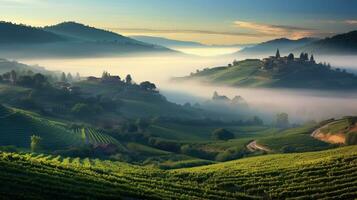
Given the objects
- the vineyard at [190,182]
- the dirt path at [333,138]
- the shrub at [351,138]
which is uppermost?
the vineyard at [190,182]

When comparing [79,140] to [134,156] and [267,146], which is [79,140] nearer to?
[134,156]

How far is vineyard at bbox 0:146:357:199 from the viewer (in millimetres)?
48094

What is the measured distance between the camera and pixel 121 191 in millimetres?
51688

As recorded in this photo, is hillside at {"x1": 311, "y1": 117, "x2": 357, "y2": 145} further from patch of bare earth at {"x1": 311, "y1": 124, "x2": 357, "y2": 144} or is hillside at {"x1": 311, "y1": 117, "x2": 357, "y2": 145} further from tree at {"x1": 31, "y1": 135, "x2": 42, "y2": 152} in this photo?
tree at {"x1": 31, "y1": 135, "x2": 42, "y2": 152}

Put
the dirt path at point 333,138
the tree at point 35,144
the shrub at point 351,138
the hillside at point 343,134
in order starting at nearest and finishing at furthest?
the tree at point 35,144, the shrub at point 351,138, the hillside at point 343,134, the dirt path at point 333,138

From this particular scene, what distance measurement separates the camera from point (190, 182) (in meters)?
69.1

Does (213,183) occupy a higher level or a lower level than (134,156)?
higher

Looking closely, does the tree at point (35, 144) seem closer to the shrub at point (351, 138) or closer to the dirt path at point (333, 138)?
the shrub at point (351, 138)

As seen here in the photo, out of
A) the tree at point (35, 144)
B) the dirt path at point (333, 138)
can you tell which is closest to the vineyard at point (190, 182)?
the tree at point (35, 144)

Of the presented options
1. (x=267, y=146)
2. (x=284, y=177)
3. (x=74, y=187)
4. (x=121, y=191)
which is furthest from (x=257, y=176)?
(x=267, y=146)

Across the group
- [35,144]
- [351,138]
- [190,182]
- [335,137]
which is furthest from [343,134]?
[190,182]

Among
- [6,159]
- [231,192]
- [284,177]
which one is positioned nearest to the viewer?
[6,159]

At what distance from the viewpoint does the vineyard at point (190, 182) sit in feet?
158

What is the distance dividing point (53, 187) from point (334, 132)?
161 meters
